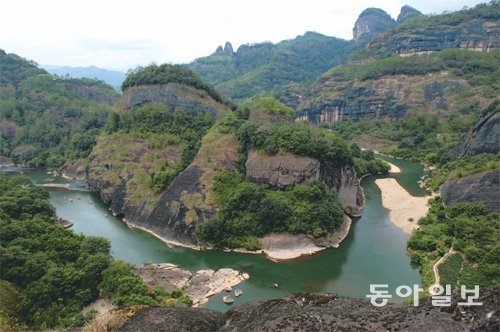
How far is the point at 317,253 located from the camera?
33.2 metres

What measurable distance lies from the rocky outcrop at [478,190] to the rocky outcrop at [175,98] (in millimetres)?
35676

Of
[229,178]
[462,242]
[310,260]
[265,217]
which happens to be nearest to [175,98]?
[229,178]

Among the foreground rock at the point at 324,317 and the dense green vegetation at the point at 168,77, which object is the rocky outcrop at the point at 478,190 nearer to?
the foreground rock at the point at 324,317

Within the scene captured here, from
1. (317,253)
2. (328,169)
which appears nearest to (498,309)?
(317,253)

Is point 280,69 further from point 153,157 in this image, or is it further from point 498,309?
point 498,309

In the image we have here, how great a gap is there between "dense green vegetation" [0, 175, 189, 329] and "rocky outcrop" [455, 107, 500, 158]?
4018cm

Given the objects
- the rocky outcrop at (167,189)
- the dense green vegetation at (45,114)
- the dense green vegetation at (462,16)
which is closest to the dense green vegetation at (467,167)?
the rocky outcrop at (167,189)

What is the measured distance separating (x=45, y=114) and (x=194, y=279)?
7460 centimetres

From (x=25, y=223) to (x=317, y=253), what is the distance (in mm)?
22568

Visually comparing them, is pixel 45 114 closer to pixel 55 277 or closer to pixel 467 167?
pixel 55 277

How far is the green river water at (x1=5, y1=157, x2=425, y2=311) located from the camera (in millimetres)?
28125

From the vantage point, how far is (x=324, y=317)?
26.4 ft

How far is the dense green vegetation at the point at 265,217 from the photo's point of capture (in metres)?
34.5

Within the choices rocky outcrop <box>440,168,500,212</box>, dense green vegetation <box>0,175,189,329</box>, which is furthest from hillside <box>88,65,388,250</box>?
dense green vegetation <box>0,175,189,329</box>
